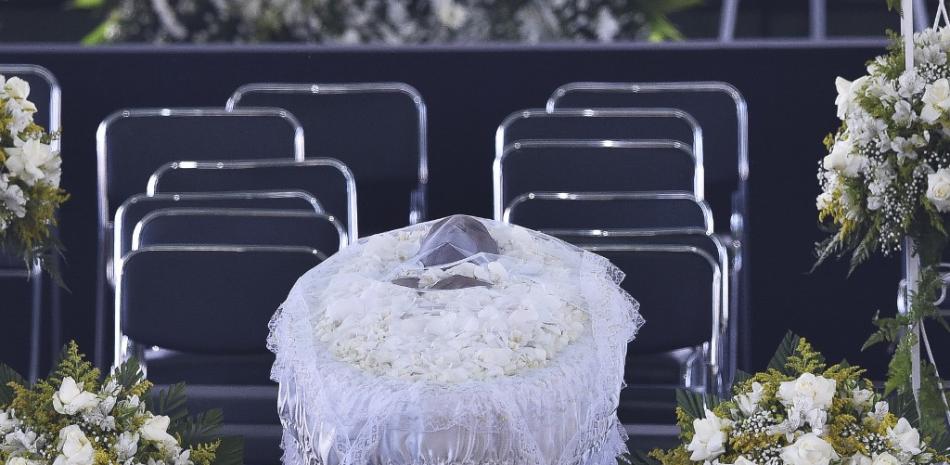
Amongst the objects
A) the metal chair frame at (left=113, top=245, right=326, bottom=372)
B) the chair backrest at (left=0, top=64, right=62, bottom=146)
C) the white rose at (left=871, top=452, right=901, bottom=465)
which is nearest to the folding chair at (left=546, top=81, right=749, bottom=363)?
the metal chair frame at (left=113, top=245, right=326, bottom=372)

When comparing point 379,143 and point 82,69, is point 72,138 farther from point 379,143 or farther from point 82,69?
point 379,143

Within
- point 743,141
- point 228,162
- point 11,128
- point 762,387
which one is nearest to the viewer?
point 762,387

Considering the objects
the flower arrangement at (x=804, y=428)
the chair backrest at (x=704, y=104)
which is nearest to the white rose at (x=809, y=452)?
the flower arrangement at (x=804, y=428)

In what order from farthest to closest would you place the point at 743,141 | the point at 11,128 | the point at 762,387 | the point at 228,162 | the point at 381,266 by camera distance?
the point at 743,141 < the point at 228,162 < the point at 11,128 < the point at 381,266 < the point at 762,387

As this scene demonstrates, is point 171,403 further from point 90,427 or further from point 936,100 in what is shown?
point 936,100

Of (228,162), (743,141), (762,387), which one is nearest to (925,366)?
(762,387)

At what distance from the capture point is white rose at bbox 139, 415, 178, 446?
2314mm

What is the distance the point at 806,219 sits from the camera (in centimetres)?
473

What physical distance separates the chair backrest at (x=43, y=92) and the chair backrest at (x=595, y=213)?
1.58 metres

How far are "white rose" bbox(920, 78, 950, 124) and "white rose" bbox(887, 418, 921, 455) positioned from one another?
0.67 metres

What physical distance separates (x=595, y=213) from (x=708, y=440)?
161cm

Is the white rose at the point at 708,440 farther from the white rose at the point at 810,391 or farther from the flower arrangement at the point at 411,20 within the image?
the flower arrangement at the point at 411,20

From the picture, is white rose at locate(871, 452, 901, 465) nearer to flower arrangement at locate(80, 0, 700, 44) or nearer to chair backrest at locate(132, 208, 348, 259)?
chair backrest at locate(132, 208, 348, 259)

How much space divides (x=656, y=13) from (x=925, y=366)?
3.16 metres
